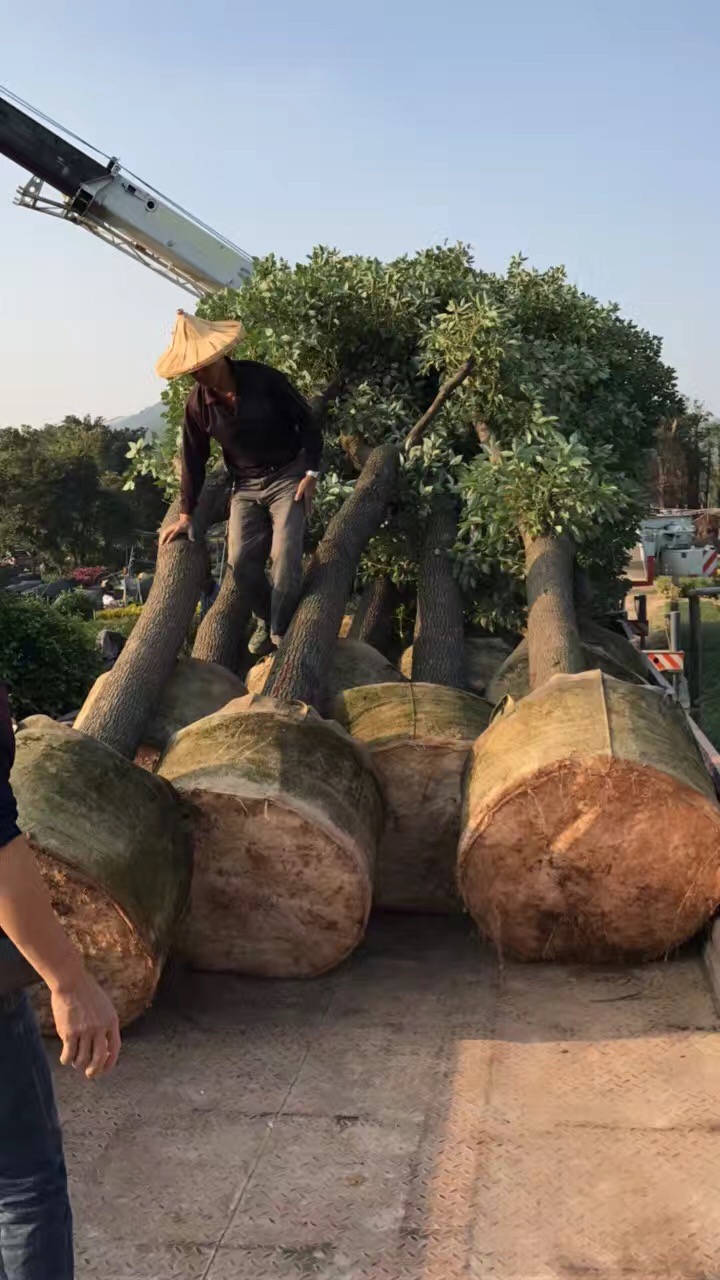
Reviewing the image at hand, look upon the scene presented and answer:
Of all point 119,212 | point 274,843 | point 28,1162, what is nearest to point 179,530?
point 274,843

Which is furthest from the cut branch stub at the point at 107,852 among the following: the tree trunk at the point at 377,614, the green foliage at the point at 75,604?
the green foliage at the point at 75,604

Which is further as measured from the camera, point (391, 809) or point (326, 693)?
point (326, 693)

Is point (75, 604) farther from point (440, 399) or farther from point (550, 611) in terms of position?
point (550, 611)

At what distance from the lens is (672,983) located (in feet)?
13.3

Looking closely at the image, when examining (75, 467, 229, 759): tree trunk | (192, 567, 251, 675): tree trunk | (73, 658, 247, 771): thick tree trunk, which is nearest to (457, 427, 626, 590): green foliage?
(192, 567, 251, 675): tree trunk

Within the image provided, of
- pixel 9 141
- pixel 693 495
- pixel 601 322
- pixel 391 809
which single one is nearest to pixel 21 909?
pixel 391 809

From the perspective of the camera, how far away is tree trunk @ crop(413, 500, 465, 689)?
6336 millimetres

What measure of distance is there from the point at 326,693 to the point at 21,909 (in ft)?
11.8

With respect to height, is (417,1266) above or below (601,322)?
below

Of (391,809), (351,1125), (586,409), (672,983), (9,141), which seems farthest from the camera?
(9,141)

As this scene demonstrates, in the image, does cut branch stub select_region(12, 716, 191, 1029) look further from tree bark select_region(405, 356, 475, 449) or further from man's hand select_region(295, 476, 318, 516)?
tree bark select_region(405, 356, 475, 449)

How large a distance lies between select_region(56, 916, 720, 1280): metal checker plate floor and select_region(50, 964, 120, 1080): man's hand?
83 centimetres

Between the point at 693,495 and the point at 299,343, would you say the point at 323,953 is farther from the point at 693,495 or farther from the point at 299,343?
the point at 693,495

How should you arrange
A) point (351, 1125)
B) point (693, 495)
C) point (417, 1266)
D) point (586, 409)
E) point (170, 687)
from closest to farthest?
point (417, 1266) < point (351, 1125) < point (170, 687) < point (586, 409) < point (693, 495)
